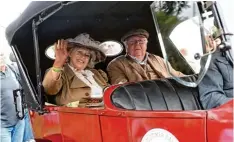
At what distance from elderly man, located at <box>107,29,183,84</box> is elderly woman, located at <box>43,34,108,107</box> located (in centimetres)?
17

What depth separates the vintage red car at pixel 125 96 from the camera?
6.73 ft

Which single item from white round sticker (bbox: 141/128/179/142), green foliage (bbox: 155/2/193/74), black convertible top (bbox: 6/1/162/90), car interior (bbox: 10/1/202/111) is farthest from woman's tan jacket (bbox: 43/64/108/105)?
green foliage (bbox: 155/2/193/74)

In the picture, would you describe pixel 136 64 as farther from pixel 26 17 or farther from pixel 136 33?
pixel 26 17

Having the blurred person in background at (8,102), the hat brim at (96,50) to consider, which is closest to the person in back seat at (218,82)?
the hat brim at (96,50)

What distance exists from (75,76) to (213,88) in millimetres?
1315

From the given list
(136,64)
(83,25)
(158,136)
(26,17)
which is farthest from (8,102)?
(158,136)

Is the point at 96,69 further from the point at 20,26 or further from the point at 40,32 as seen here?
the point at 20,26

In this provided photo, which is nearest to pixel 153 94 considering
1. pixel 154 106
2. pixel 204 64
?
pixel 154 106

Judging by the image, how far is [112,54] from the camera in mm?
3793

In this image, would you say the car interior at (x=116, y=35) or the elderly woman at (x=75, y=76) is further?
the elderly woman at (x=75, y=76)

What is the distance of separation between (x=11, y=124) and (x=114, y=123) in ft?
6.67

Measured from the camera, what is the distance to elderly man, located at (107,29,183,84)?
3.41 m

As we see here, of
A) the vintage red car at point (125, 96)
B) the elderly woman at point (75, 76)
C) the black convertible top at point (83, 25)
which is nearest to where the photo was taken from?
the vintage red car at point (125, 96)

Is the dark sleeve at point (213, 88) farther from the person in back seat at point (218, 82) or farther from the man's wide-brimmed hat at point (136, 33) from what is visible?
the man's wide-brimmed hat at point (136, 33)
